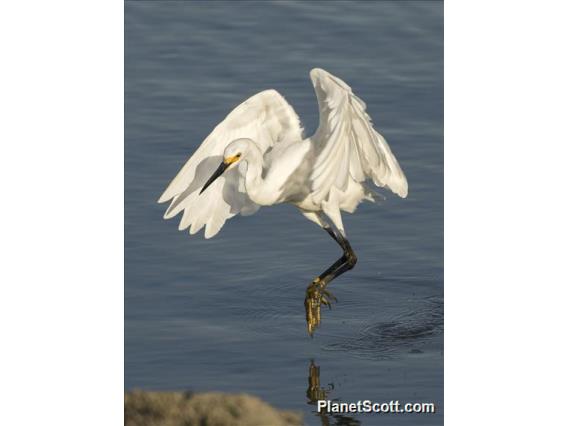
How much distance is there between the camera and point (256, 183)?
1012 centimetres

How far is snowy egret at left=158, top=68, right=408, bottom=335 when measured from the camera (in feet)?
32.5

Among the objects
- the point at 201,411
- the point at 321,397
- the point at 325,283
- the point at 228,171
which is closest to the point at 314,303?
the point at 325,283

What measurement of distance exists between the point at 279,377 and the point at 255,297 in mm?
1291

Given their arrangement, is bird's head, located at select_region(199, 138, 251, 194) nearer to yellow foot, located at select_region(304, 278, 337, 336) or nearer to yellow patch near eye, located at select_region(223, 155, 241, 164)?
yellow patch near eye, located at select_region(223, 155, 241, 164)

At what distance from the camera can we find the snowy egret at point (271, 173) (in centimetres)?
990

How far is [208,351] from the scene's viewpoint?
1022 centimetres

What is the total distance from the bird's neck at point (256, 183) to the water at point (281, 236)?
1.05 meters

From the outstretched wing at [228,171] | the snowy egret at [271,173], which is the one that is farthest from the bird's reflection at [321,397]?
the outstretched wing at [228,171]

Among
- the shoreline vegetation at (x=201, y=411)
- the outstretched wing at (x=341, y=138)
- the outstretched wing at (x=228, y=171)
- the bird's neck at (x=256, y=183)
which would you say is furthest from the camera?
the outstretched wing at (x=228, y=171)

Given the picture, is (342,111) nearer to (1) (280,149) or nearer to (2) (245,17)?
(1) (280,149)

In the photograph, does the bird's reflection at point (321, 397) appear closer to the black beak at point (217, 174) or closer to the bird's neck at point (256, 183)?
the bird's neck at point (256, 183)

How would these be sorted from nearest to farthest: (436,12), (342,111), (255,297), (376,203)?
(342,111)
(255,297)
(376,203)
(436,12)

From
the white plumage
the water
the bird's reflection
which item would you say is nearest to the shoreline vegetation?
the bird's reflection

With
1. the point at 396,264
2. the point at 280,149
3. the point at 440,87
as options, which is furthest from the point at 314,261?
the point at 440,87
